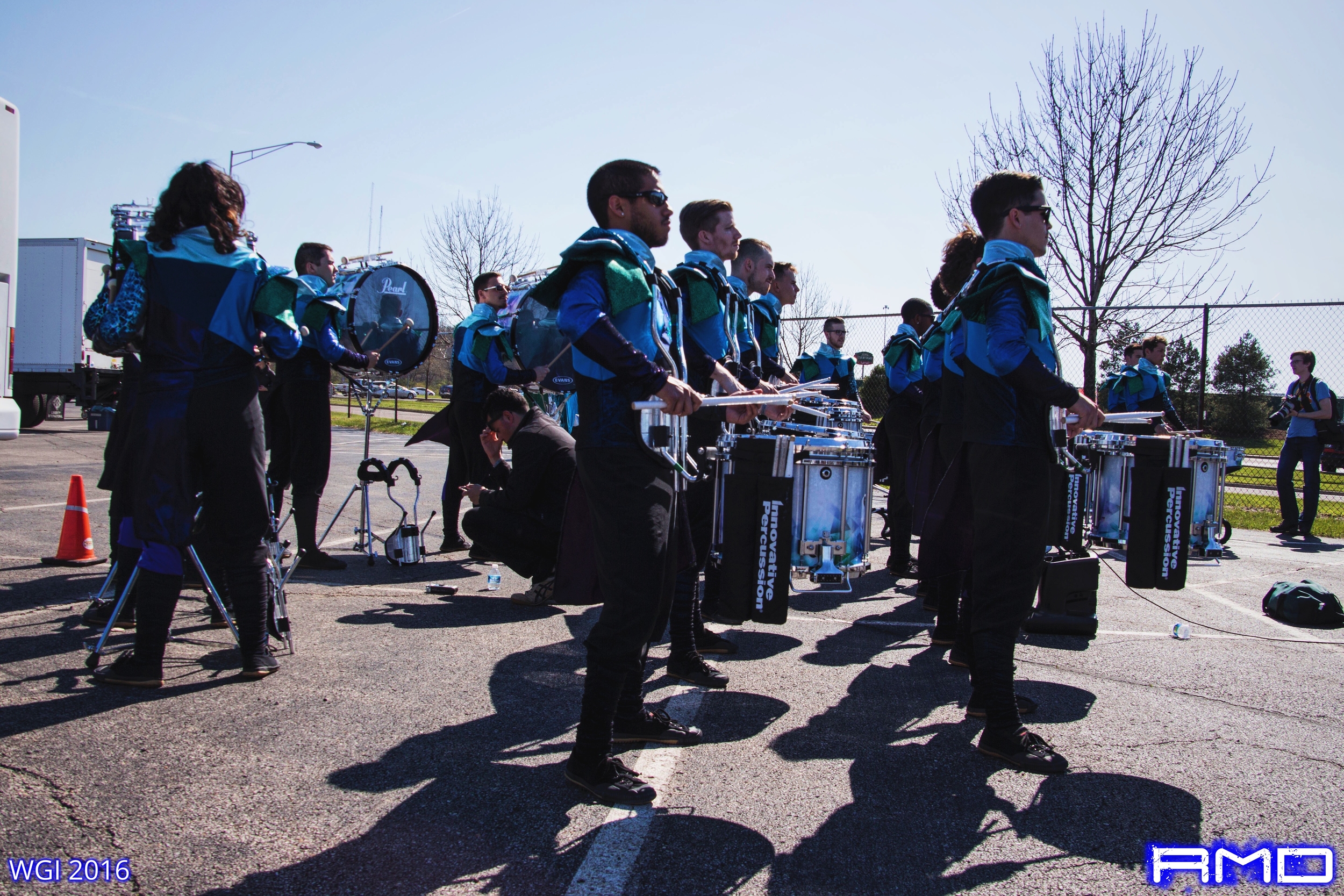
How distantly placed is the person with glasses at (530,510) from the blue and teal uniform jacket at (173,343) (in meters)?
2.14

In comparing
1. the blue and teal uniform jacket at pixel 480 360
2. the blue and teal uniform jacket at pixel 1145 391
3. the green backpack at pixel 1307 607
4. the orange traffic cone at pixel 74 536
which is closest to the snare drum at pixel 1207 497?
the green backpack at pixel 1307 607

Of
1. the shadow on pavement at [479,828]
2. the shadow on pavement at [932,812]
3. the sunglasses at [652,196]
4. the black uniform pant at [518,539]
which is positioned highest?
the sunglasses at [652,196]

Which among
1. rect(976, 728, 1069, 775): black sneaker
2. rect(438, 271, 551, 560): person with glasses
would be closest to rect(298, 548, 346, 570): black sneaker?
rect(438, 271, 551, 560): person with glasses

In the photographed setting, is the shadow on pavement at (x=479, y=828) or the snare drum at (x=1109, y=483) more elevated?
the snare drum at (x=1109, y=483)

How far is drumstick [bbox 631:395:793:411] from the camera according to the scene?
303cm

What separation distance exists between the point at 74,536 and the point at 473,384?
310cm

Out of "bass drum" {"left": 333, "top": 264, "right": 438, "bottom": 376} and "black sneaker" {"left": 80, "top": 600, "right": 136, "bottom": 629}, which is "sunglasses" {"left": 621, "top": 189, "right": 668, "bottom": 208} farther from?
"bass drum" {"left": 333, "top": 264, "right": 438, "bottom": 376}

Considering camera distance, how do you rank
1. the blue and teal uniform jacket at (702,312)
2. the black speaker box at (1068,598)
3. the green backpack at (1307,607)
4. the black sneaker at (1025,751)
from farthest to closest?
the green backpack at (1307,607)
the black speaker box at (1068,598)
the blue and teal uniform jacket at (702,312)
the black sneaker at (1025,751)

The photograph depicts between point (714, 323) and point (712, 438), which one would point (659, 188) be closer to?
point (714, 323)

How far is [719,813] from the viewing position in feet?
10.0

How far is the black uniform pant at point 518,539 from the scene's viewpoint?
5.93 meters

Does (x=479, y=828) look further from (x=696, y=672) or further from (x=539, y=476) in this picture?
(x=539, y=476)

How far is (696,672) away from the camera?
450 cm

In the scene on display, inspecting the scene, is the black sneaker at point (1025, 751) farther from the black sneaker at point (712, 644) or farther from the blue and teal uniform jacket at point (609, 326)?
the blue and teal uniform jacket at point (609, 326)
